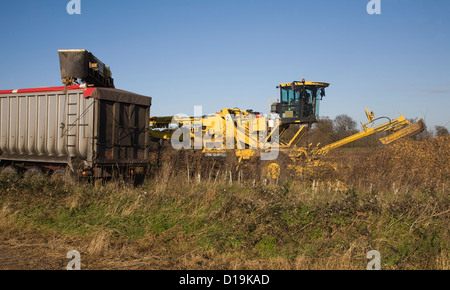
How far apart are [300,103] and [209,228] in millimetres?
11338

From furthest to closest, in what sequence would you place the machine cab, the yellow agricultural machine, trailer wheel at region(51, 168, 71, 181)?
the machine cab, the yellow agricultural machine, trailer wheel at region(51, 168, 71, 181)

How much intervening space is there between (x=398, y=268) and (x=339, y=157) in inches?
408

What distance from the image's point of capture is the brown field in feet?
→ 18.9

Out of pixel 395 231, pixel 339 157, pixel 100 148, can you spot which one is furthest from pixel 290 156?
pixel 395 231

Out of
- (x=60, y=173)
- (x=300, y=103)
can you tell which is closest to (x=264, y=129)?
(x=300, y=103)

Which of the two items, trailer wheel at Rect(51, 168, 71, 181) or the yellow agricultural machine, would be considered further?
the yellow agricultural machine

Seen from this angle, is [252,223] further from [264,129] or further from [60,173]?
[264,129]

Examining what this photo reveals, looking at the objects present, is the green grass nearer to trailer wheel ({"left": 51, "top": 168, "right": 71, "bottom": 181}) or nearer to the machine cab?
trailer wheel ({"left": 51, "top": 168, "right": 71, "bottom": 181})

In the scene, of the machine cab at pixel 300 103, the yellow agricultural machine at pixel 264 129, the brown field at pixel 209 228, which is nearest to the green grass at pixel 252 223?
the brown field at pixel 209 228

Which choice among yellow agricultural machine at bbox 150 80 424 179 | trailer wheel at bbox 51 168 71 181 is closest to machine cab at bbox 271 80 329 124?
yellow agricultural machine at bbox 150 80 424 179

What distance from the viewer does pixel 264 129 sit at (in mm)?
16609
